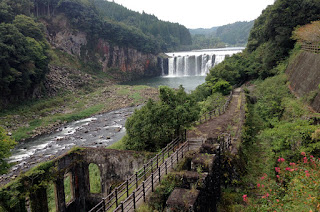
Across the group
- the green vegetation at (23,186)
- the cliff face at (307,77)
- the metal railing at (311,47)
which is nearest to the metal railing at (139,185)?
the green vegetation at (23,186)

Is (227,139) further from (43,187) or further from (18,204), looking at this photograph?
(18,204)

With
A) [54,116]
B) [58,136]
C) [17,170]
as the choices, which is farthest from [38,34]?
[17,170]

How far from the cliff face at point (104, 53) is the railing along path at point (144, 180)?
199 ft

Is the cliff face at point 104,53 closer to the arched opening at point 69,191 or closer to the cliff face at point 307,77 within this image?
the arched opening at point 69,191

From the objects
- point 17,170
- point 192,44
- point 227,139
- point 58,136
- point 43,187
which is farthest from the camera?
point 192,44

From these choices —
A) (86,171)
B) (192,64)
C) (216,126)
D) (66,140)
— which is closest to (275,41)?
(216,126)

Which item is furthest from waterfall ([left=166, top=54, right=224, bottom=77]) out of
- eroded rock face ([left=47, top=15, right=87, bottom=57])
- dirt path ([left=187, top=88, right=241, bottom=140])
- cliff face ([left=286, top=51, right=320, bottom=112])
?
dirt path ([left=187, top=88, right=241, bottom=140])

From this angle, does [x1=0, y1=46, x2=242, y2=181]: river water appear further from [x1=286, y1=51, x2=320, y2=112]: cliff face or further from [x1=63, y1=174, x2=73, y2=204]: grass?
[x1=286, y1=51, x2=320, y2=112]: cliff face

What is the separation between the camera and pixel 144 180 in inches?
396

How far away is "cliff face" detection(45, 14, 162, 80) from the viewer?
6612 centimetres

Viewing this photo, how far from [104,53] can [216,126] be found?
2644 inches

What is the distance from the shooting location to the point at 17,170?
19172mm

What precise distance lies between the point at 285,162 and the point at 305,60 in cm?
1426

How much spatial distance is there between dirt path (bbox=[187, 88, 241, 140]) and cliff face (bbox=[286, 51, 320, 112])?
5179mm
